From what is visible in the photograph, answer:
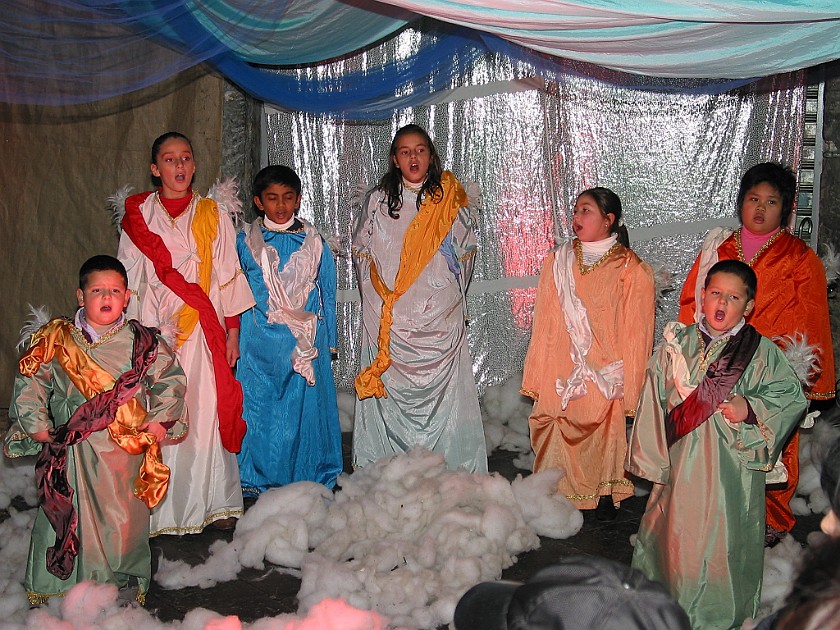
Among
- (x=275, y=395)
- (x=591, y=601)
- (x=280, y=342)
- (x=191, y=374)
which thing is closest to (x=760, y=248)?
(x=280, y=342)

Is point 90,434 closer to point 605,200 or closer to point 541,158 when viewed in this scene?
point 605,200

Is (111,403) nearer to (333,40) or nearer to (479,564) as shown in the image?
(479,564)

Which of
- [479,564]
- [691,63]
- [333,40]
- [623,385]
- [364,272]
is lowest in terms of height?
[479,564]

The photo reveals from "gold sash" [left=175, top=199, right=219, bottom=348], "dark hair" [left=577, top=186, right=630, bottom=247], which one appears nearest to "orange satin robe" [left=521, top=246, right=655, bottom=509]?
"dark hair" [left=577, top=186, right=630, bottom=247]

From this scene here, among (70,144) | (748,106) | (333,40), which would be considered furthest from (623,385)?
(70,144)

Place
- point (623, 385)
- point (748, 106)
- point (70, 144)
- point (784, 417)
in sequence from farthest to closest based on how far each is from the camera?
point (748, 106)
point (70, 144)
point (623, 385)
point (784, 417)

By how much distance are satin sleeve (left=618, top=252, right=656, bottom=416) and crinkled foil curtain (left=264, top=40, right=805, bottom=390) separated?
83.8 inches

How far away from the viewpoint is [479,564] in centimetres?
456

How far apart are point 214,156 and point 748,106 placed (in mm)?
3902

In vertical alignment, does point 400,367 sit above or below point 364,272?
below

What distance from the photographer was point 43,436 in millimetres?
3988

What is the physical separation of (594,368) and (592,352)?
0.29 feet

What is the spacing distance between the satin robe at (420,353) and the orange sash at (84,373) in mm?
2195

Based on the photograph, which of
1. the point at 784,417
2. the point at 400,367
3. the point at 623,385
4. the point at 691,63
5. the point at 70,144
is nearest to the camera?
the point at 784,417
